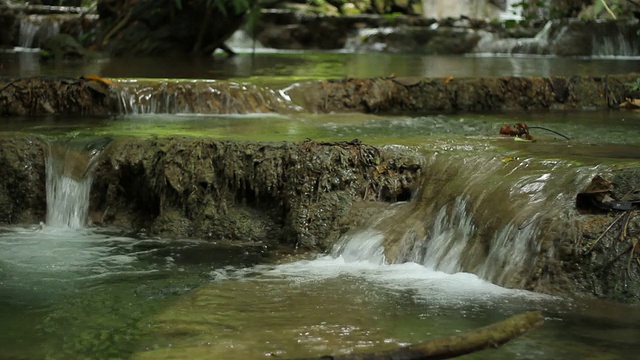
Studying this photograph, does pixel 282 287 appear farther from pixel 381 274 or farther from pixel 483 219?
pixel 483 219

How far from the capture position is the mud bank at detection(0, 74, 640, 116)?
8891mm

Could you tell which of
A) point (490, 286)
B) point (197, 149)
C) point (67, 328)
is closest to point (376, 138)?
point (197, 149)

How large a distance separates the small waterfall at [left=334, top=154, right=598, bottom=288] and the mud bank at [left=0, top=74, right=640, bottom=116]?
304 cm

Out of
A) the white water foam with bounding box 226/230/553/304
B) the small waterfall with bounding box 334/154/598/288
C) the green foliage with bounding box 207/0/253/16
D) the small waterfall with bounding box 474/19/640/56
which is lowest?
the white water foam with bounding box 226/230/553/304

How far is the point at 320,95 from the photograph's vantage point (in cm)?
916

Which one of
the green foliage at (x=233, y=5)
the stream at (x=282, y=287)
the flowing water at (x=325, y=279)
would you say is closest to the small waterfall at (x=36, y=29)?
the green foliage at (x=233, y=5)

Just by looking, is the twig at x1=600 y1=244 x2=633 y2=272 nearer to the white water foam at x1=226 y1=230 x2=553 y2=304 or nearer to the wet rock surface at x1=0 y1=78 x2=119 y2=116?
the white water foam at x1=226 y1=230 x2=553 y2=304

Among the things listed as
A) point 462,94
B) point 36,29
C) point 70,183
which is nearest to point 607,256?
point 70,183

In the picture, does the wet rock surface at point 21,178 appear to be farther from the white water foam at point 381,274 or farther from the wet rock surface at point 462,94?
the wet rock surface at point 462,94

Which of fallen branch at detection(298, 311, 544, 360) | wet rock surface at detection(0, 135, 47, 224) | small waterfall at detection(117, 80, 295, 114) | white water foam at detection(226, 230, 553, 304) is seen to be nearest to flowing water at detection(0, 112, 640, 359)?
white water foam at detection(226, 230, 553, 304)

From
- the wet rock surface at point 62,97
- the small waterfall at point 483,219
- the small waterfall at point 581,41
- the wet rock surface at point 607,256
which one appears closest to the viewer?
the wet rock surface at point 607,256

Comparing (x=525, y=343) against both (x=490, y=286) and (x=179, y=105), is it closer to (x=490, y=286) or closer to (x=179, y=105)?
(x=490, y=286)

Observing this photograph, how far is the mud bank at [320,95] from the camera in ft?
29.2

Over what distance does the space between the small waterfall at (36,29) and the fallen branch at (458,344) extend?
14696 mm
